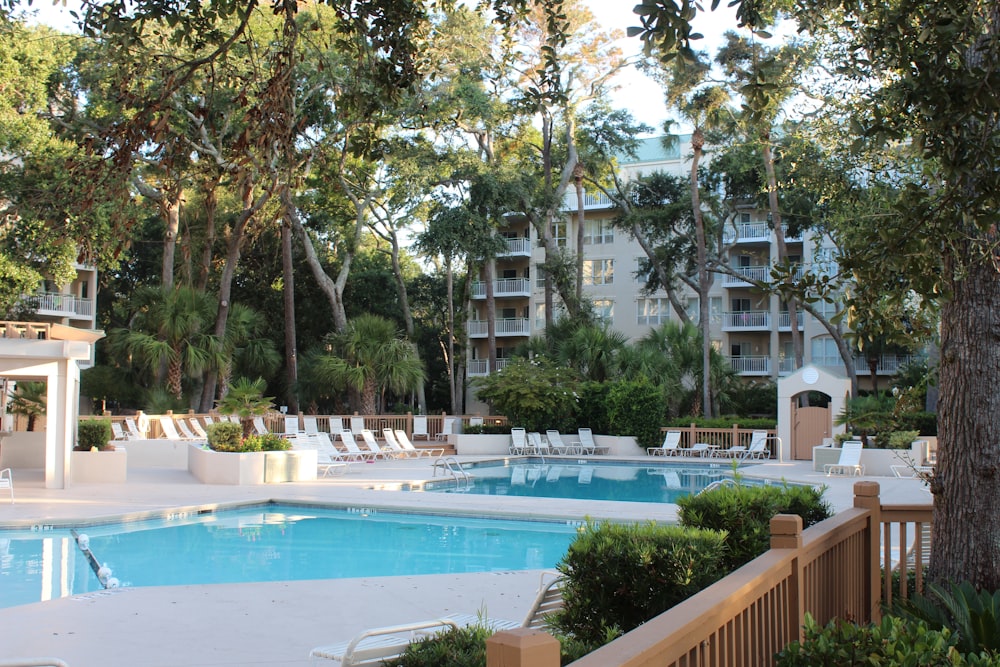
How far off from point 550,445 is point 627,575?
22.8 meters

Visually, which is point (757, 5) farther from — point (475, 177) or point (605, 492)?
point (475, 177)

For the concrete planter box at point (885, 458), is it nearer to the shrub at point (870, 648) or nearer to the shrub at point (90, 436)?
the shrub at point (90, 436)

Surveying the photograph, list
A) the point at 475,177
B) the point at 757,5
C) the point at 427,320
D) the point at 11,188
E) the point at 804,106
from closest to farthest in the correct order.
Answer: the point at 757,5 → the point at 804,106 → the point at 11,188 → the point at 475,177 → the point at 427,320

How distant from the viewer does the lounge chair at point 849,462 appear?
2012 centimetres

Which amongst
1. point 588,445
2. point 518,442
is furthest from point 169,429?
point 588,445

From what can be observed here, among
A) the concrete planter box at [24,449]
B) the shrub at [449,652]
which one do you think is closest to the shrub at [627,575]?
the shrub at [449,652]

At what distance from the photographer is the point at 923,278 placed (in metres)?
5.31

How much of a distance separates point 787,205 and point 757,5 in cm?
3034

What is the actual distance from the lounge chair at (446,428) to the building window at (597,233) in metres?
18.5

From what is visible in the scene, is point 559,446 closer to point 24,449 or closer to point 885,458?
point 885,458

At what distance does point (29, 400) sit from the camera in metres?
20.8

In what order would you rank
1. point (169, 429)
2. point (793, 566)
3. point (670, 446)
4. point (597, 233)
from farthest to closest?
1. point (597, 233)
2. point (670, 446)
3. point (169, 429)
4. point (793, 566)

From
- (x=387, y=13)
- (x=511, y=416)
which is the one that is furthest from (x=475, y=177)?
(x=387, y=13)

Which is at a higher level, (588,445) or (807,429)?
(807,429)
